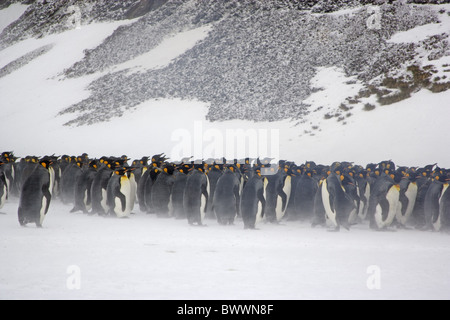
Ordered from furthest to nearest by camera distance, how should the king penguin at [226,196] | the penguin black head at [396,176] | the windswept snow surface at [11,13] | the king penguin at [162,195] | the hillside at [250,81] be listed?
the windswept snow surface at [11,13] < the hillside at [250,81] < the king penguin at [162,195] < the penguin black head at [396,176] < the king penguin at [226,196]

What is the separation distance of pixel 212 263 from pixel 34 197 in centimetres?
398

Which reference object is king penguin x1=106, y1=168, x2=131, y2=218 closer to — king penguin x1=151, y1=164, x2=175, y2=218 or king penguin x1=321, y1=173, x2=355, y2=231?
king penguin x1=151, y1=164, x2=175, y2=218

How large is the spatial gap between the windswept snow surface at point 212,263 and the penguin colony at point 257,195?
58 centimetres

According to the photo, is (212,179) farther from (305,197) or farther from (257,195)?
(305,197)

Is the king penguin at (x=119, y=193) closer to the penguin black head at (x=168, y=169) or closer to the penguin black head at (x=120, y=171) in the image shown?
the penguin black head at (x=120, y=171)

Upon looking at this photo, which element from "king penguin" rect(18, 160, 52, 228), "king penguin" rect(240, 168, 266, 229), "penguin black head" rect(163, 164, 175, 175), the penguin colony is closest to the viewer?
"king penguin" rect(18, 160, 52, 228)

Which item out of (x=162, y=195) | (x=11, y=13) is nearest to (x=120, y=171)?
(x=162, y=195)

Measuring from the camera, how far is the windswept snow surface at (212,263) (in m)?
5.00

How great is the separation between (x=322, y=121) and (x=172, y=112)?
10816mm

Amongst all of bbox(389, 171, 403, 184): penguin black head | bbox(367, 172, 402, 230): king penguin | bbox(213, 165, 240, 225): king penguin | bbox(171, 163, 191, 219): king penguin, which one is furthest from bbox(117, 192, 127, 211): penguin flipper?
bbox(389, 171, 403, 184): penguin black head

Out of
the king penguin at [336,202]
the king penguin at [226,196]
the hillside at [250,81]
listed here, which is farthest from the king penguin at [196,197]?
the hillside at [250,81]

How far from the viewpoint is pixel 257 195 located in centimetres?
978

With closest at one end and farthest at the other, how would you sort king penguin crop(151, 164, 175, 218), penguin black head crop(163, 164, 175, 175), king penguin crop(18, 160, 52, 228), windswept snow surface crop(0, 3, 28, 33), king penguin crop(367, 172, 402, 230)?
king penguin crop(18, 160, 52, 228) < king penguin crop(367, 172, 402, 230) < king penguin crop(151, 164, 175, 218) < penguin black head crop(163, 164, 175, 175) < windswept snow surface crop(0, 3, 28, 33)

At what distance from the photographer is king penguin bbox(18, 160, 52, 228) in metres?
8.66
